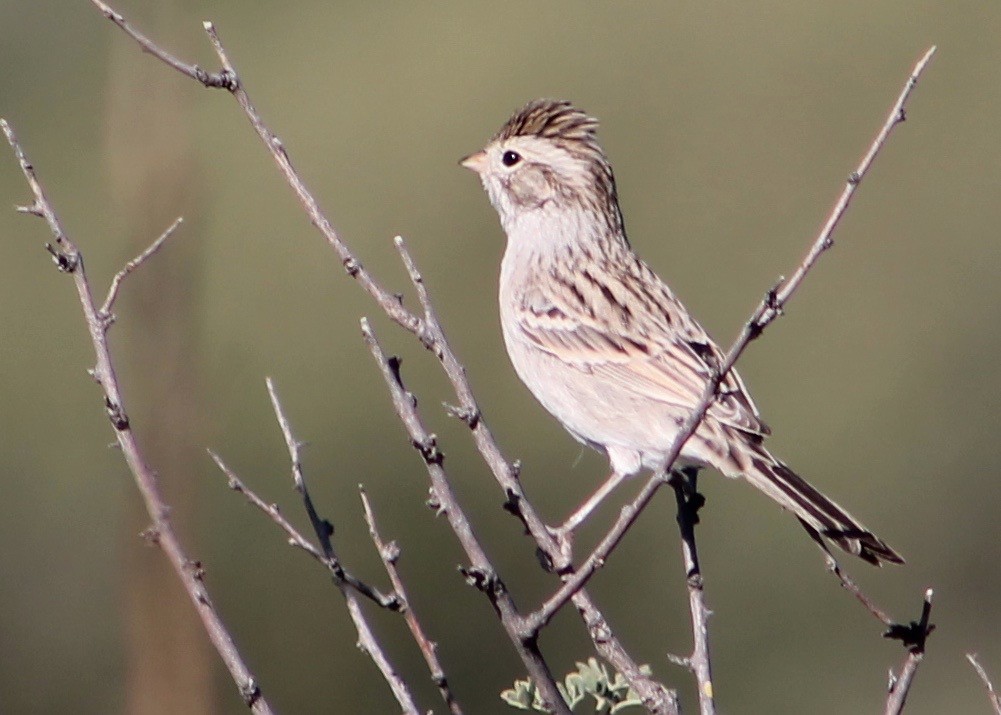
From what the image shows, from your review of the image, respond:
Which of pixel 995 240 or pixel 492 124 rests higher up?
pixel 492 124

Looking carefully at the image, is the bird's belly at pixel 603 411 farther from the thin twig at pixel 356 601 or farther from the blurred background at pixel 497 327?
the blurred background at pixel 497 327

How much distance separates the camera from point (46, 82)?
16.8 m

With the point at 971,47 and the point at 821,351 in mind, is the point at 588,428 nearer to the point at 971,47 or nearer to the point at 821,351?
the point at 821,351

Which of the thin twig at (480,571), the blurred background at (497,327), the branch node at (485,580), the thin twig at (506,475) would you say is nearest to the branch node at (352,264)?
the thin twig at (506,475)

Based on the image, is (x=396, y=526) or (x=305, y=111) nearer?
(x=396, y=526)

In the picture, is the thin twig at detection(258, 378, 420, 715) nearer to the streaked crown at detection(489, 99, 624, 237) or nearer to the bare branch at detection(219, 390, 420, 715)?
the bare branch at detection(219, 390, 420, 715)

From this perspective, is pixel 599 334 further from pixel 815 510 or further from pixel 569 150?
pixel 815 510

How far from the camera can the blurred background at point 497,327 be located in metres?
11.7

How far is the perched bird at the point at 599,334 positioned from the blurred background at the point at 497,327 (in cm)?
342

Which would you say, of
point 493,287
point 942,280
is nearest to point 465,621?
point 493,287

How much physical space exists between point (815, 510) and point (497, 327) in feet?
29.2

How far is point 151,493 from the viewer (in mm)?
3527

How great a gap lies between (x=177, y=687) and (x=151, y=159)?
1.53 metres

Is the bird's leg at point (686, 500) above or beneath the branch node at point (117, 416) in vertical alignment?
→ beneath
